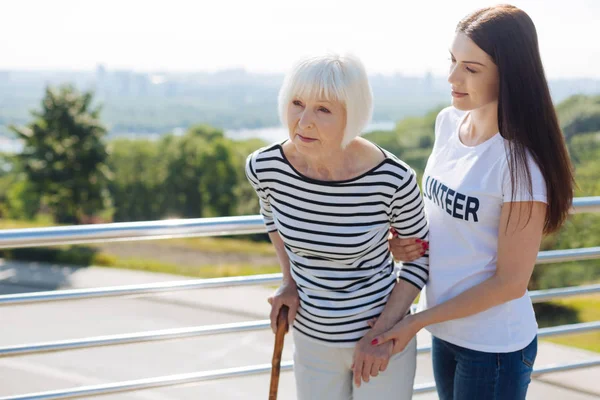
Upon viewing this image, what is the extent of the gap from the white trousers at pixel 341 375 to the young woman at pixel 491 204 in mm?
87

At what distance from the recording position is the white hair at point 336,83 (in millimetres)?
1457

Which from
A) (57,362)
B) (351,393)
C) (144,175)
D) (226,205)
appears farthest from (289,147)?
(144,175)

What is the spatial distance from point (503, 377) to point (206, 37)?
10904 centimetres

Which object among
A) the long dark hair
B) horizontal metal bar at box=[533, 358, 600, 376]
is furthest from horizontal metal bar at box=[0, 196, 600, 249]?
horizontal metal bar at box=[533, 358, 600, 376]

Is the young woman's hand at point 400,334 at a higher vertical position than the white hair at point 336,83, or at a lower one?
lower

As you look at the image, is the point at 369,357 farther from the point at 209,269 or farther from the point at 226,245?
the point at 226,245

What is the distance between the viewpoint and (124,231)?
6.49 feet

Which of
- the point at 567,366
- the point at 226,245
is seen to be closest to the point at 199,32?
the point at 226,245

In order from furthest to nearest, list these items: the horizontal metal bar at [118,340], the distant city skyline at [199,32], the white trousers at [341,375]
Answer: the distant city skyline at [199,32] → the horizontal metal bar at [118,340] → the white trousers at [341,375]

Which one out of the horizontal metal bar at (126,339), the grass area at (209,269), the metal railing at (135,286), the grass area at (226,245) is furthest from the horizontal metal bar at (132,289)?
the grass area at (226,245)

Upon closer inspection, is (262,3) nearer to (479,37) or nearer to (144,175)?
(144,175)

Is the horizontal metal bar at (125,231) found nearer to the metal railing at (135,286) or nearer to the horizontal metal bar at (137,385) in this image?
the metal railing at (135,286)

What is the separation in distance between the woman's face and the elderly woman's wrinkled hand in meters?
0.58

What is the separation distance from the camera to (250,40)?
102 m
